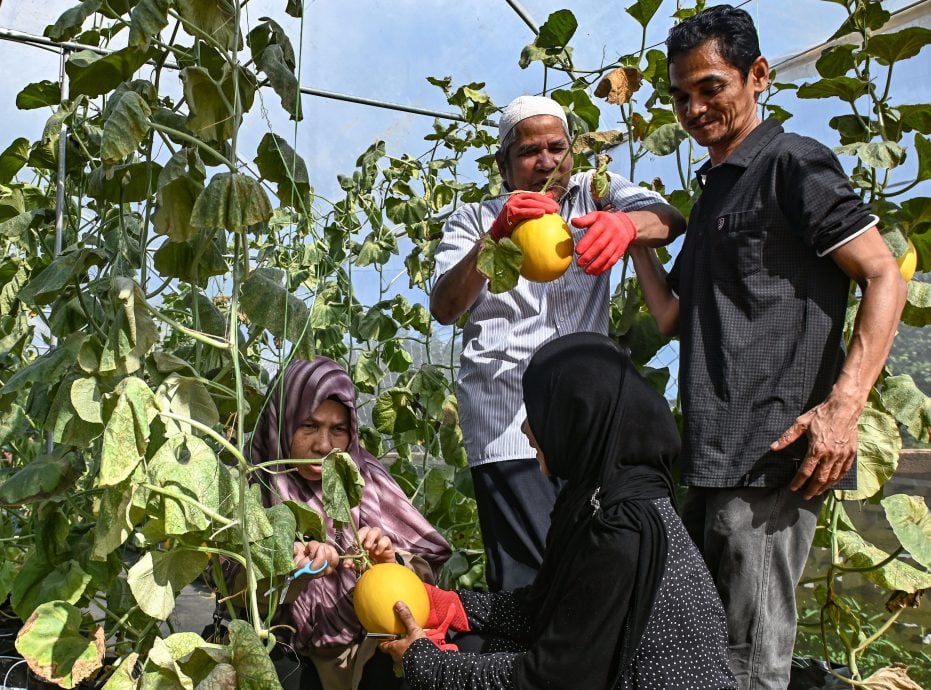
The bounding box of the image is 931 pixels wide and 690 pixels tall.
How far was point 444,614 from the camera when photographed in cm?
184

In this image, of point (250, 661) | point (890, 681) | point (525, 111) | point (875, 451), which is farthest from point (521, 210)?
point (890, 681)

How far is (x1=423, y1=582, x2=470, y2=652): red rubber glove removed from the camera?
1818 millimetres

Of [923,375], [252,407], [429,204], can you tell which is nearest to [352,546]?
[252,407]

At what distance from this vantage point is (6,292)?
2855mm

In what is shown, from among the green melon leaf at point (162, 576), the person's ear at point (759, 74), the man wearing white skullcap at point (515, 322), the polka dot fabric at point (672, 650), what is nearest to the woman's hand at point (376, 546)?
the man wearing white skullcap at point (515, 322)

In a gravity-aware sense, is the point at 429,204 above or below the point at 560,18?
below

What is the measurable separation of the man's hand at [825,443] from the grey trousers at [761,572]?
0.07m

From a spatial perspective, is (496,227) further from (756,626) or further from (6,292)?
(6,292)

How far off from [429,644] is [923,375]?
2270mm

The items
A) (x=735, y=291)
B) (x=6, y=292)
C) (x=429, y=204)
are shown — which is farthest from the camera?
(x=429, y=204)

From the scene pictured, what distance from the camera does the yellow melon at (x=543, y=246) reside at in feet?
5.34

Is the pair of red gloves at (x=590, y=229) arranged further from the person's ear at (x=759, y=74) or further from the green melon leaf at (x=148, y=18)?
the green melon leaf at (x=148, y=18)

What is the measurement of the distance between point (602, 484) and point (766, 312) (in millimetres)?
402

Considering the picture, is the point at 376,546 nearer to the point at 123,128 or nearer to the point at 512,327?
the point at 512,327
